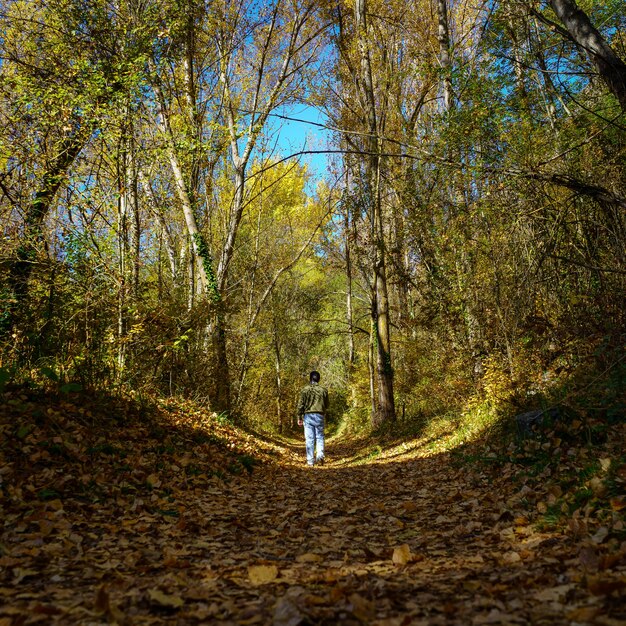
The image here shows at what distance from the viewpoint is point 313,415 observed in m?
11.0

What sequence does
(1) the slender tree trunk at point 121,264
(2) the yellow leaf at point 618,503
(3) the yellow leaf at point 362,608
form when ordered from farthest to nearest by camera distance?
(1) the slender tree trunk at point 121,264, (2) the yellow leaf at point 618,503, (3) the yellow leaf at point 362,608

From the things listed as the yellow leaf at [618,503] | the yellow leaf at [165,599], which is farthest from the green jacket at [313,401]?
the yellow leaf at [165,599]

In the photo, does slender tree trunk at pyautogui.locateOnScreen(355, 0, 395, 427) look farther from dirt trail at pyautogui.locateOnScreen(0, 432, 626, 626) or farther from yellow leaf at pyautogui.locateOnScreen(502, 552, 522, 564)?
yellow leaf at pyautogui.locateOnScreen(502, 552, 522, 564)

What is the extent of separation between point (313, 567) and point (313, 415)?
7572mm

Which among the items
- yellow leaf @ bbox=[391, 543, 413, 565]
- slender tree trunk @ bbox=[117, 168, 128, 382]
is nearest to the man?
slender tree trunk @ bbox=[117, 168, 128, 382]

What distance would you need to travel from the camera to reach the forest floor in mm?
2539

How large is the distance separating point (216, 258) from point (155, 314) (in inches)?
336

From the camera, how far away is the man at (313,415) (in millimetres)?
10992

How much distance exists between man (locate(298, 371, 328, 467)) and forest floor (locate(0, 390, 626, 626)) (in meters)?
3.20

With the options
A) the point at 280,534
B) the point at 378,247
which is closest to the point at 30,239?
the point at 280,534

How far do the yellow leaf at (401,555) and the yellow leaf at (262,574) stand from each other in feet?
2.89

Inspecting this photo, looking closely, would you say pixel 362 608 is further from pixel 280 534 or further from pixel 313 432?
pixel 313 432

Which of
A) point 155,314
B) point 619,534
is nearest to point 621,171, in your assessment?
point 619,534

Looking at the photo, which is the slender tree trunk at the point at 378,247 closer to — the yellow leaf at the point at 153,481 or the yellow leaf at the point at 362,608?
the yellow leaf at the point at 153,481
